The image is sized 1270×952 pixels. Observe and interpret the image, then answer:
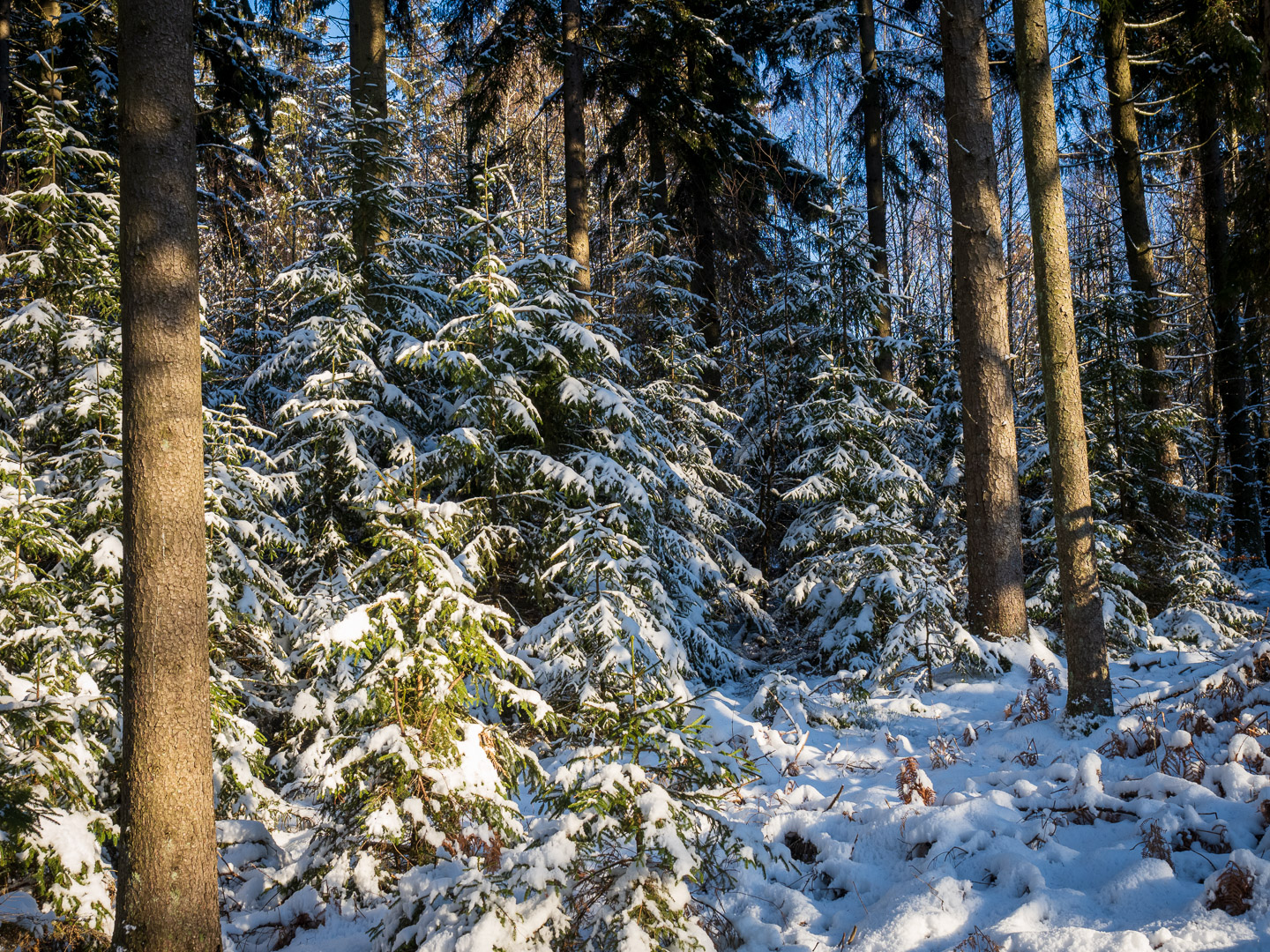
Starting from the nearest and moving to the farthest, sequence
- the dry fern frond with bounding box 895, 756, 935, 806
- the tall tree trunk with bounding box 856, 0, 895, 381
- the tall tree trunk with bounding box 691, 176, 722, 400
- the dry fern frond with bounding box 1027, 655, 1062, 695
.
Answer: the dry fern frond with bounding box 895, 756, 935, 806, the dry fern frond with bounding box 1027, 655, 1062, 695, the tall tree trunk with bounding box 691, 176, 722, 400, the tall tree trunk with bounding box 856, 0, 895, 381

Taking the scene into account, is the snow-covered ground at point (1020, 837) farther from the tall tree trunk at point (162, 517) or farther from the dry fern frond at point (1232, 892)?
the tall tree trunk at point (162, 517)

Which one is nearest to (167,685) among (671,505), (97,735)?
(97,735)

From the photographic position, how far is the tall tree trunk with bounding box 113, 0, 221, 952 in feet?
10.2

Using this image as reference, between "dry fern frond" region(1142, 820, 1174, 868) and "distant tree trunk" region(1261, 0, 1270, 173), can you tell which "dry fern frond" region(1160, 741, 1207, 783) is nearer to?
"dry fern frond" region(1142, 820, 1174, 868)

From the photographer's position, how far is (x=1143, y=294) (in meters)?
9.40

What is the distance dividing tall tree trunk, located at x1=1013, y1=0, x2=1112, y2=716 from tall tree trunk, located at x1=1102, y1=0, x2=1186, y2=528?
4.97m

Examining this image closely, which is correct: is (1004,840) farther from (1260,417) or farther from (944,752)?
(1260,417)

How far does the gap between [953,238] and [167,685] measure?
25.0ft

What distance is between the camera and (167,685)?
3207 mm

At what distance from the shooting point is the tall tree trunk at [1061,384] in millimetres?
5035

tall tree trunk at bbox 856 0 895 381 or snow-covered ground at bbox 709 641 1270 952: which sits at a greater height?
tall tree trunk at bbox 856 0 895 381

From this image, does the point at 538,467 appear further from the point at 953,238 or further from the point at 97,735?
the point at 953,238

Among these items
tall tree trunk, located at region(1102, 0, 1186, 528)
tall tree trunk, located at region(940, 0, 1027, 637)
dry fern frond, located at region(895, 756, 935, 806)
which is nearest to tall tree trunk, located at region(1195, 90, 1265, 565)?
tall tree trunk, located at region(1102, 0, 1186, 528)

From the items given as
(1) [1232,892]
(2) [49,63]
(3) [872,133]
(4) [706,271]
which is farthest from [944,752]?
(3) [872,133]
